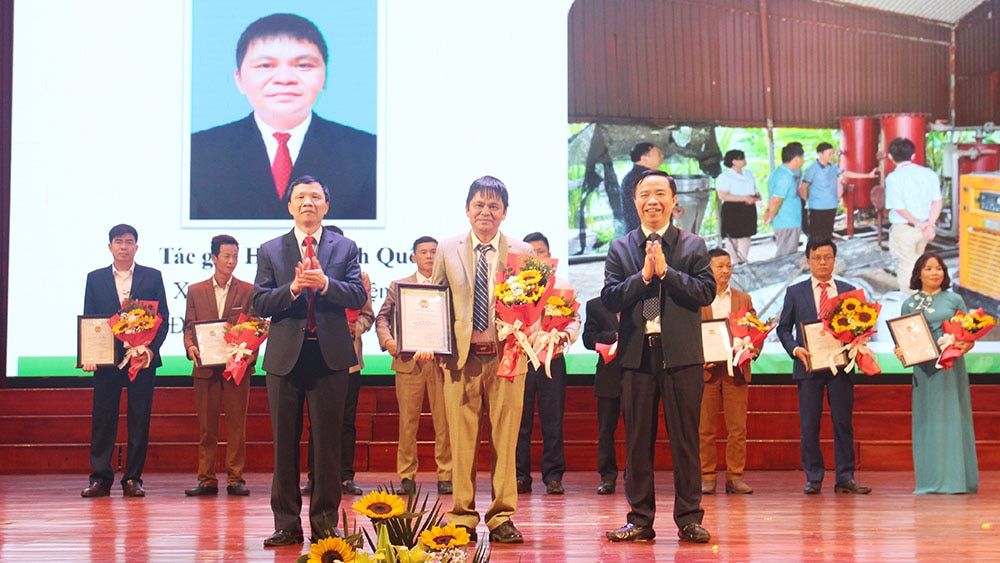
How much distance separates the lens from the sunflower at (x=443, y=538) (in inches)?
94.2

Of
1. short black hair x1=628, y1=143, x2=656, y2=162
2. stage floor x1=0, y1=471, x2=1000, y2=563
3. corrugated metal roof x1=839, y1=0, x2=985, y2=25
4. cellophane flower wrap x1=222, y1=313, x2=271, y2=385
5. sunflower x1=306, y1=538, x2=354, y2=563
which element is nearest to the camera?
sunflower x1=306, y1=538, x2=354, y2=563

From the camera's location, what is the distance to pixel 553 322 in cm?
416

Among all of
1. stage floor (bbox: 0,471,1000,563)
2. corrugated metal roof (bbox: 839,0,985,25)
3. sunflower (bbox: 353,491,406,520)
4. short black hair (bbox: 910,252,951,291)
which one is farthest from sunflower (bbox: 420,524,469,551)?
corrugated metal roof (bbox: 839,0,985,25)

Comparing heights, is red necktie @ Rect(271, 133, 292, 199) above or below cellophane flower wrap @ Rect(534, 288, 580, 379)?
above

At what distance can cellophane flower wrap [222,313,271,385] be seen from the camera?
5.85 m

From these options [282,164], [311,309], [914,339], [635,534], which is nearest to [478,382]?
A: [311,309]

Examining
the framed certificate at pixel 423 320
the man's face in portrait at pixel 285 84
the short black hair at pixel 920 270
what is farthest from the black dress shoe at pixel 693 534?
the man's face in portrait at pixel 285 84

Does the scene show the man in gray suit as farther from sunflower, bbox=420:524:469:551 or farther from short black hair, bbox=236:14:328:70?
short black hair, bbox=236:14:328:70

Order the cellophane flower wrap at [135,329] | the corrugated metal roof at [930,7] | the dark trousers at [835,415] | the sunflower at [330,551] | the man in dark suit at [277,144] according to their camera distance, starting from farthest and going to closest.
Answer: the corrugated metal roof at [930,7], the man in dark suit at [277,144], the dark trousers at [835,415], the cellophane flower wrap at [135,329], the sunflower at [330,551]

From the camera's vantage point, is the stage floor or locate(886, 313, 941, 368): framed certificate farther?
locate(886, 313, 941, 368): framed certificate

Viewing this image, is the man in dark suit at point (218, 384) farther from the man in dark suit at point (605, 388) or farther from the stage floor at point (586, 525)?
the man in dark suit at point (605, 388)

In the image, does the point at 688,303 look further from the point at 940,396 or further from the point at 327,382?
the point at 940,396

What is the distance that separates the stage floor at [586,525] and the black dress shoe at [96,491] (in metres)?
→ 0.07

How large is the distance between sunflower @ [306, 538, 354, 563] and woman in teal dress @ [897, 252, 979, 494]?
4752mm
